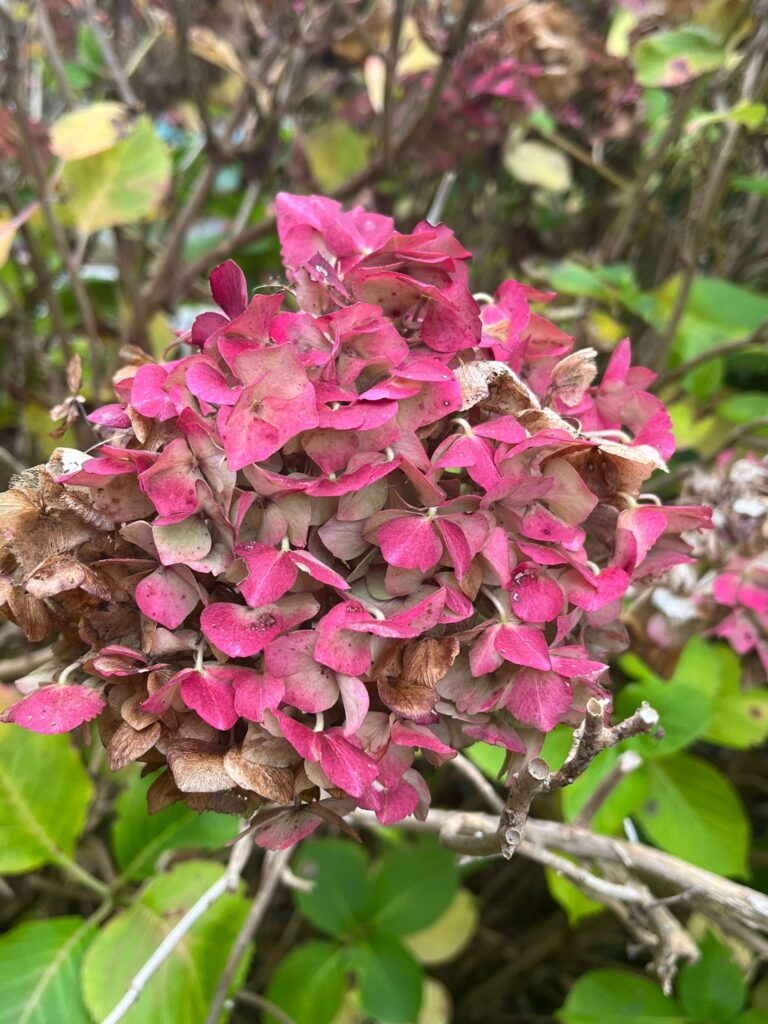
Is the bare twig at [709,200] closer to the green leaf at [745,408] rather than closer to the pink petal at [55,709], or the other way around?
the green leaf at [745,408]

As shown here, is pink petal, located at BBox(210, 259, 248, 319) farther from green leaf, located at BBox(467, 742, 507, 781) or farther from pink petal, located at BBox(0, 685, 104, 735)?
green leaf, located at BBox(467, 742, 507, 781)

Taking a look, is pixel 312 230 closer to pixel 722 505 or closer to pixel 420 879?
pixel 722 505

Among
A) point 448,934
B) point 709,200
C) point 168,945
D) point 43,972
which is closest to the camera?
point 168,945

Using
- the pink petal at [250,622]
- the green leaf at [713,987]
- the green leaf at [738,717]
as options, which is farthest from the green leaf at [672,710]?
the pink petal at [250,622]

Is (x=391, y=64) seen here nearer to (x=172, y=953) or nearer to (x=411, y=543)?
(x=411, y=543)

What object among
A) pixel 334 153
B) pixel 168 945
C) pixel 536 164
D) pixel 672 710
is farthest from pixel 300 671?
pixel 334 153
